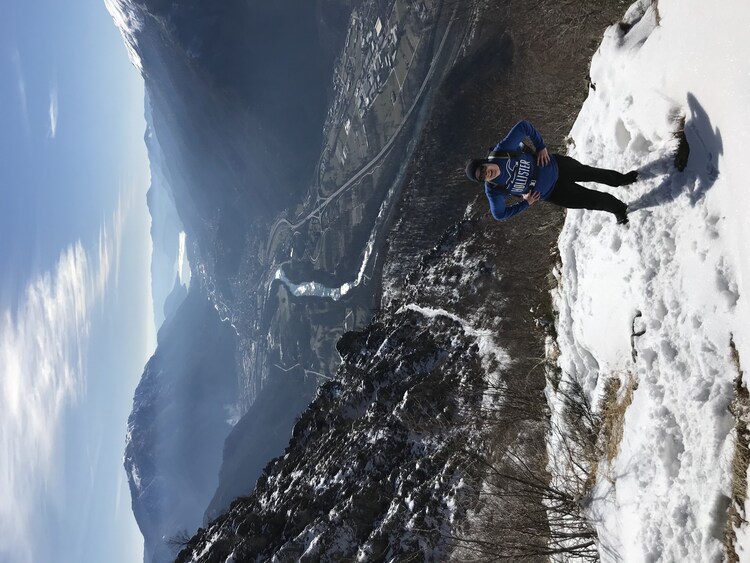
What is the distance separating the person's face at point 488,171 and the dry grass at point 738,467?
3036 millimetres

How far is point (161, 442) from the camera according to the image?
116375mm

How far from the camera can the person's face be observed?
5.70 meters

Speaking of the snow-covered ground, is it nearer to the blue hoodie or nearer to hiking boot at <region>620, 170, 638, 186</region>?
hiking boot at <region>620, 170, 638, 186</region>

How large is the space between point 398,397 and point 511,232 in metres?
6.54

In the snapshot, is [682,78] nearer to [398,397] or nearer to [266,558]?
[398,397]

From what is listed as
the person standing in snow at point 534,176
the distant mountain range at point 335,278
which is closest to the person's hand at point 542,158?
the person standing in snow at point 534,176

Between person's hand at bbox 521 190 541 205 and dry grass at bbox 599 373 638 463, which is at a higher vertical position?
person's hand at bbox 521 190 541 205

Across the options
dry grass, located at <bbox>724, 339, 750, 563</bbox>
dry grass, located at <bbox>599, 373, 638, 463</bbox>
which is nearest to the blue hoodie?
dry grass, located at <bbox>599, 373, 638, 463</bbox>

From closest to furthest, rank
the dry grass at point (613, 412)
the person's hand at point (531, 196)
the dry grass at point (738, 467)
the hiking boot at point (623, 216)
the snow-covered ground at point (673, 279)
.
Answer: the dry grass at point (738, 467), the snow-covered ground at point (673, 279), the dry grass at point (613, 412), the person's hand at point (531, 196), the hiking boot at point (623, 216)

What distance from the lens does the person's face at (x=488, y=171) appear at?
5.70 meters

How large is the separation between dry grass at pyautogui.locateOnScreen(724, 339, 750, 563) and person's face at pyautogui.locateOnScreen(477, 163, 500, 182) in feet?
9.96

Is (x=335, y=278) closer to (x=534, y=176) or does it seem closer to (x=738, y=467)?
(x=534, y=176)

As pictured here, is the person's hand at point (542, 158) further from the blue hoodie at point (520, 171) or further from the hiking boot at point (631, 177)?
the hiking boot at point (631, 177)

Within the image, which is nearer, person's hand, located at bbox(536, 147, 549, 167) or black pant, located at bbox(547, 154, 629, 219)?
person's hand, located at bbox(536, 147, 549, 167)
